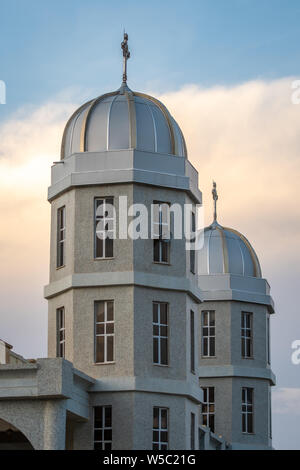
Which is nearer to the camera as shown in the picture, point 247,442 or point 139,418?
point 139,418

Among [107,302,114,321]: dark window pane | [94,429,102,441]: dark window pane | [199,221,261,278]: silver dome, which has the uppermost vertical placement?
[199,221,261,278]: silver dome

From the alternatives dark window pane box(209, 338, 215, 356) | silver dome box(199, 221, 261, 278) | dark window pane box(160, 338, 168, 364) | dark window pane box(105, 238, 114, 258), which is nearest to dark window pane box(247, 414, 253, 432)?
dark window pane box(209, 338, 215, 356)

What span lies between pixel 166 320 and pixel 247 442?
1700cm

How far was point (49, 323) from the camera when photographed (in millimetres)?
36594

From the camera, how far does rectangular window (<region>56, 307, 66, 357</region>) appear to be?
1409 inches

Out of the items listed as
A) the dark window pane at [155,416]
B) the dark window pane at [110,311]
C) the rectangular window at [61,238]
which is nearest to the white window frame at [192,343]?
the dark window pane at [155,416]

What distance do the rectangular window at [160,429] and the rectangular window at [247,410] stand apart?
1676 cm

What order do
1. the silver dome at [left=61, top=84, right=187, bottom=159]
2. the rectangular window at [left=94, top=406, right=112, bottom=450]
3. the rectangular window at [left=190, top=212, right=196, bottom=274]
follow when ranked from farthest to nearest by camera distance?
1. the rectangular window at [left=190, top=212, right=196, bottom=274]
2. the silver dome at [left=61, top=84, right=187, bottom=159]
3. the rectangular window at [left=94, top=406, right=112, bottom=450]

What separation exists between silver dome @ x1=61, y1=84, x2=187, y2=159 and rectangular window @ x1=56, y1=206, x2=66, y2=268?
2.07 metres

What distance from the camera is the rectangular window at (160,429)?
34250 millimetres

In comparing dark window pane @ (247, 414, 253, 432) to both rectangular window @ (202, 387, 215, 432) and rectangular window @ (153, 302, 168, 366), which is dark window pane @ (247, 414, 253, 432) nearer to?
rectangular window @ (202, 387, 215, 432)

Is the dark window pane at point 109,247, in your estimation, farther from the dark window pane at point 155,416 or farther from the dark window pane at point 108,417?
the dark window pane at point 155,416
